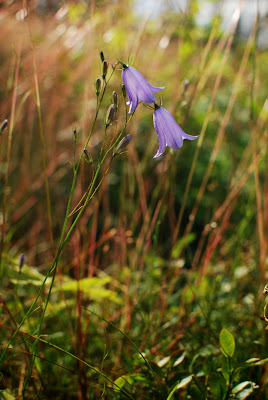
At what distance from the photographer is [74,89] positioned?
2922 millimetres

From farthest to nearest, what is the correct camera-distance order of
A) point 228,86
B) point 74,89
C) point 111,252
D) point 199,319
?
point 228,86, point 74,89, point 111,252, point 199,319

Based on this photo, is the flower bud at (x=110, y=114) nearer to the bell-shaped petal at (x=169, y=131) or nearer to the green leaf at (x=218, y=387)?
the bell-shaped petal at (x=169, y=131)

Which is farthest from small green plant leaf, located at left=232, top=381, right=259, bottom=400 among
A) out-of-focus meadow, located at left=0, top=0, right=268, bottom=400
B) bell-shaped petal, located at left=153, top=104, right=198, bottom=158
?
bell-shaped petal, located at left=153, top=104, right=198, bottom=158

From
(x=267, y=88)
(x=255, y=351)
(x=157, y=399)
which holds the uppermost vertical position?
(x=267, y=88)

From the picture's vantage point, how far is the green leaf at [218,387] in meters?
0.77

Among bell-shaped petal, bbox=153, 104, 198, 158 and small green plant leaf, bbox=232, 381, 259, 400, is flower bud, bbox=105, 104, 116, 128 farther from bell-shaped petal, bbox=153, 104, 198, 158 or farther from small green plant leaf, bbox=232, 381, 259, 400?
small green plant leaf, bbox=232, 381, 259, 400

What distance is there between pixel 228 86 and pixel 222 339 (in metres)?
3.33

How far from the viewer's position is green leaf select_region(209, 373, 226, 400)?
774 mm

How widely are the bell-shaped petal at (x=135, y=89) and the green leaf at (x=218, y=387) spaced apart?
1.84 feet

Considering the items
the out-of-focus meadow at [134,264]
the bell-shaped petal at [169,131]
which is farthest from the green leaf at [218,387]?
the bell-shaped petal at [169,131]

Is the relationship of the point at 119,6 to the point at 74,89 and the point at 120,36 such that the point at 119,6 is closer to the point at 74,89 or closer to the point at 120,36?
the point at 120,36

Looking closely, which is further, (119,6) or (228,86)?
(228,86)

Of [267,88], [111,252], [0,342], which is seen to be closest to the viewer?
[0,342]

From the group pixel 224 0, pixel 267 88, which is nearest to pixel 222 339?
pixel 224 0
